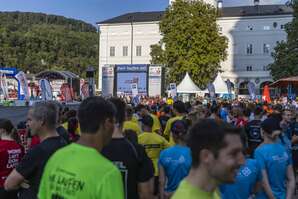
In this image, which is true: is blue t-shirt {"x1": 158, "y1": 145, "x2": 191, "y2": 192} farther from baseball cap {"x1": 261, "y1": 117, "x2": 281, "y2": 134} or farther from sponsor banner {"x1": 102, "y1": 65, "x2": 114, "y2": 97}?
sponsor banner {"x1": 102, "y1": 65, "x2": 114, "y2": 97}

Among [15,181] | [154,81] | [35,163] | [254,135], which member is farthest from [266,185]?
[154,81]

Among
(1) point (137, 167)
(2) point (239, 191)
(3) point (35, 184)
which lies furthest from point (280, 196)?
(3) point (35, 184)

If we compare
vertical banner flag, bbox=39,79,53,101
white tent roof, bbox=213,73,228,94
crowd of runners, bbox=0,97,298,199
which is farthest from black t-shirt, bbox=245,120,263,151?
white tent roof, bbox=213,73,228,94

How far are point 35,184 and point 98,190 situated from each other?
5.18 feet

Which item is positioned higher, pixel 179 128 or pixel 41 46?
pixel 41 46

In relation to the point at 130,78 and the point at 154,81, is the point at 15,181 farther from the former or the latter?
the point at 130,78

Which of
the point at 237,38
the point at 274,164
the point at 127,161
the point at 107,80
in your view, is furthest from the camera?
the point at 237,38

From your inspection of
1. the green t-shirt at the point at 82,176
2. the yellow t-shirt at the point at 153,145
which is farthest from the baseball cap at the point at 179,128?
the green t-shirt at the point at 82,176

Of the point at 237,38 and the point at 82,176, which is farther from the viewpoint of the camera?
the point at 237,38

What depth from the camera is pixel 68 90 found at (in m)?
31.1

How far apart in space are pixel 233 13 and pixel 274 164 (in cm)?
8467

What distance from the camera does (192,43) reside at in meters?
60.8

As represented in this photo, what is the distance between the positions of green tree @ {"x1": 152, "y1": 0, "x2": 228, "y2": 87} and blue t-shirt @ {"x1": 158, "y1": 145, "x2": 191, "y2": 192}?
2086 inches

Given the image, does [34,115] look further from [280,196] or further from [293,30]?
[293,30]
